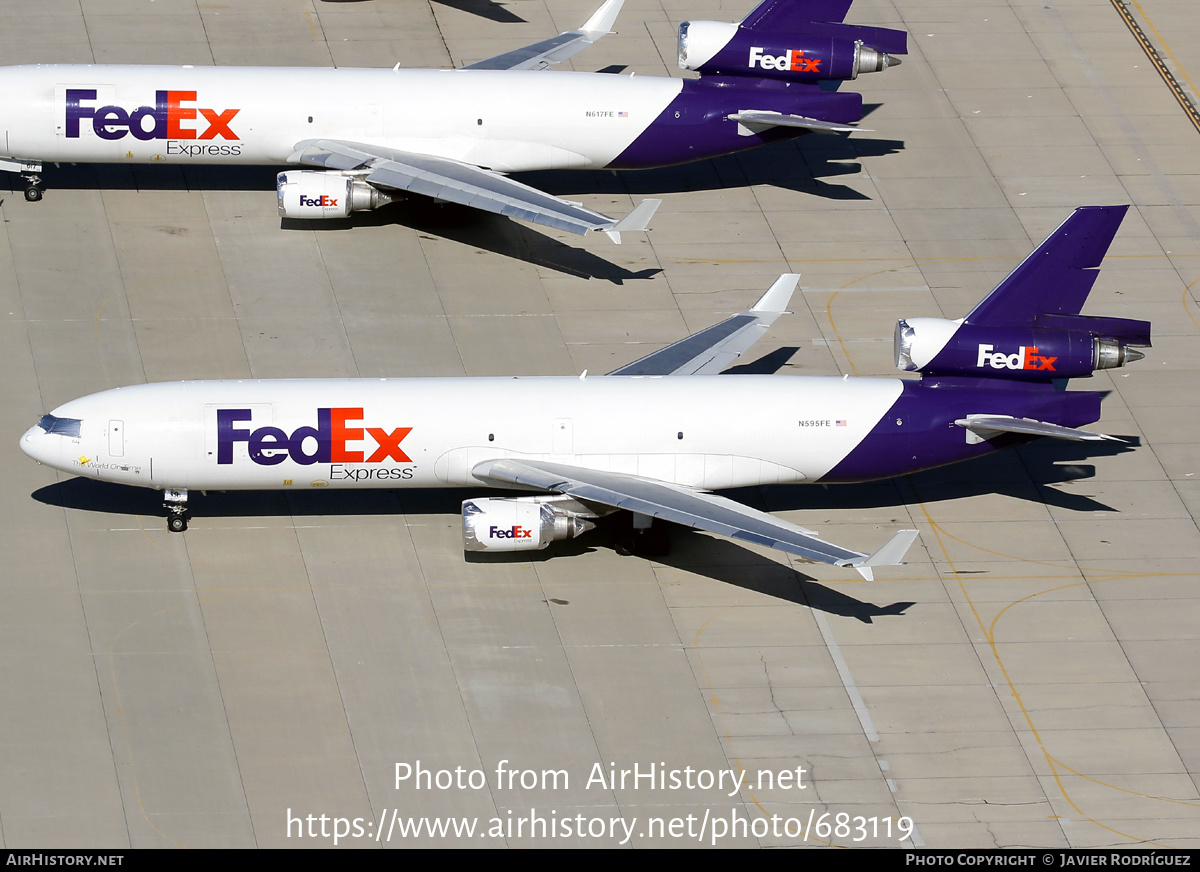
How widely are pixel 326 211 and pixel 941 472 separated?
20214 mm

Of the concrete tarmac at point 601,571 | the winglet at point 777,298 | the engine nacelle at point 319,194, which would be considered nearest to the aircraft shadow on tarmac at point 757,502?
the concrete tarmac at point 601,571

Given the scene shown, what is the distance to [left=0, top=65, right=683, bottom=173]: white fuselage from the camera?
57.3 metres

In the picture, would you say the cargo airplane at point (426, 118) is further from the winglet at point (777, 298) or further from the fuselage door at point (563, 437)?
the fuselage door at point (563, 437)

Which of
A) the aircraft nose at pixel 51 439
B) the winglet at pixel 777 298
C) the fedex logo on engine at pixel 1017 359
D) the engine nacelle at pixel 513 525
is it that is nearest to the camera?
the engine nacelle at pixel 513 525

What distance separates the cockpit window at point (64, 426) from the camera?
149ft

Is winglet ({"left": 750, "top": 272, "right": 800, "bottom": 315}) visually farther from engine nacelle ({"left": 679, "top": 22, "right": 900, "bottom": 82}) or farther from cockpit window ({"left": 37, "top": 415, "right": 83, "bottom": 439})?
cockpit window ({"left": 37, "top": 415, "right": 83, "bottom": 439})

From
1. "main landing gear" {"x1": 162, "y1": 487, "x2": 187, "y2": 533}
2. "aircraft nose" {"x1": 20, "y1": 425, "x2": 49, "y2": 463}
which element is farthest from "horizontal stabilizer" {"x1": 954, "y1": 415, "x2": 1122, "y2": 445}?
"aircraft nose" {"x1": 20, "y1": 425, "x2": 49, "y2": 463}

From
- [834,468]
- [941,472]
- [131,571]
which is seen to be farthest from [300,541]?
[941,472]

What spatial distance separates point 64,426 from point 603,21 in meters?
27.0

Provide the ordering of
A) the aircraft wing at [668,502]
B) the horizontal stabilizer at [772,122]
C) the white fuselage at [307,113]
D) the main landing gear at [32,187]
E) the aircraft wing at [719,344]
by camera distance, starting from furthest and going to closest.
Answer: the horizontal stabilizer at [772,122]
the main landing gear at [32,187]
the white fuselage at [307,113]
the aircraft wing at [719,344]
the aircraft wing at [668,502]

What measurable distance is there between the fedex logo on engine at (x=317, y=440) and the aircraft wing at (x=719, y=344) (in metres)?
7.39

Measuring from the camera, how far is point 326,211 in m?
56.8

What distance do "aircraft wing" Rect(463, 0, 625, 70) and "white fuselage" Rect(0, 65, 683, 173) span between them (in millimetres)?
3143

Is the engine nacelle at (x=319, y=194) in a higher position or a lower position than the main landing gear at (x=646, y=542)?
higher
